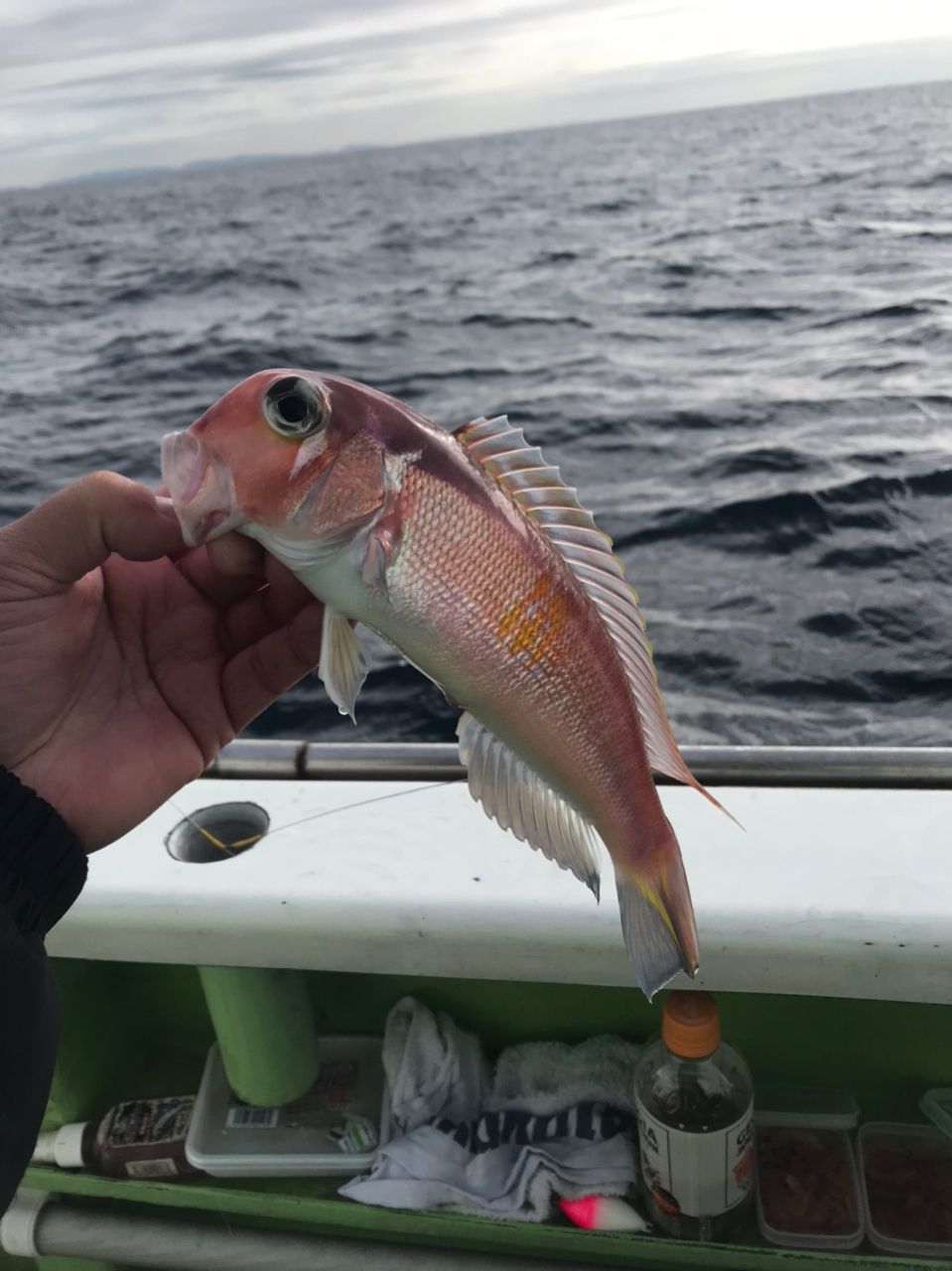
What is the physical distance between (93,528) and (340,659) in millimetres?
491

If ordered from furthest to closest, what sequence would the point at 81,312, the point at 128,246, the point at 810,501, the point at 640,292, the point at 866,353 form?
the point at 128,246 → the point at 81,312 → the point at 640,292 → the point at 866,353 → the point at 810,501

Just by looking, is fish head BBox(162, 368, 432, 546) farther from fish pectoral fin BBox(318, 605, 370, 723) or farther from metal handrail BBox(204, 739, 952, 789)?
metal handrail BBox(204, 739, 952, 789)

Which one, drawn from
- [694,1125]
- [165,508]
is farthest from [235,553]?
[694,1125]

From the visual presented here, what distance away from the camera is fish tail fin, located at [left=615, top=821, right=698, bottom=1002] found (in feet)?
4.85

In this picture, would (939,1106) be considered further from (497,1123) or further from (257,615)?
(257,615)

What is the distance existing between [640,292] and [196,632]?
59.5ft

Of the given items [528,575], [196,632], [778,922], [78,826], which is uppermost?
[528,575]

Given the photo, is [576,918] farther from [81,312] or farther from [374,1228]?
[81,312]

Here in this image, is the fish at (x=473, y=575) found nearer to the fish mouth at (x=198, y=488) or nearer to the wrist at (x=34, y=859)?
the fish mouth at (x=198, y=488)

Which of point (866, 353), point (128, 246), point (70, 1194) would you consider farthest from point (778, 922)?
point (128, 246)

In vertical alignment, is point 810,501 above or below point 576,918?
below

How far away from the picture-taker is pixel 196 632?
206 centimetres

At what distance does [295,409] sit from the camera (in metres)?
1.36

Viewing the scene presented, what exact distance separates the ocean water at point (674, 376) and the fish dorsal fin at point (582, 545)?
13.2 ft
